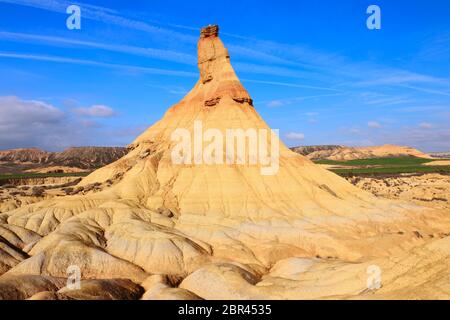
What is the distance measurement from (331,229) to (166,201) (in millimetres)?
26561

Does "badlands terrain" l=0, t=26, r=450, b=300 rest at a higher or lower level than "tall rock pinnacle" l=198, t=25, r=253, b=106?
lower

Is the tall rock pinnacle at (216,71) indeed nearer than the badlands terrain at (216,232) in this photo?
No

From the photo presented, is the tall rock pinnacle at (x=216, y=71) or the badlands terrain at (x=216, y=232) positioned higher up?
the tall rock pinnacle at (x=216, y=71)

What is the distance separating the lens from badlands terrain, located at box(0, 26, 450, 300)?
122ft

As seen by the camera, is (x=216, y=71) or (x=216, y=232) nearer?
(x=216, y=232)

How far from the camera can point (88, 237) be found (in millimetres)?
52844

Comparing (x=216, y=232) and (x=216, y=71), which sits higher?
(x=216, y=71)

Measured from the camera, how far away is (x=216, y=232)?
58594mm

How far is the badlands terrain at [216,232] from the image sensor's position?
3709 cm
